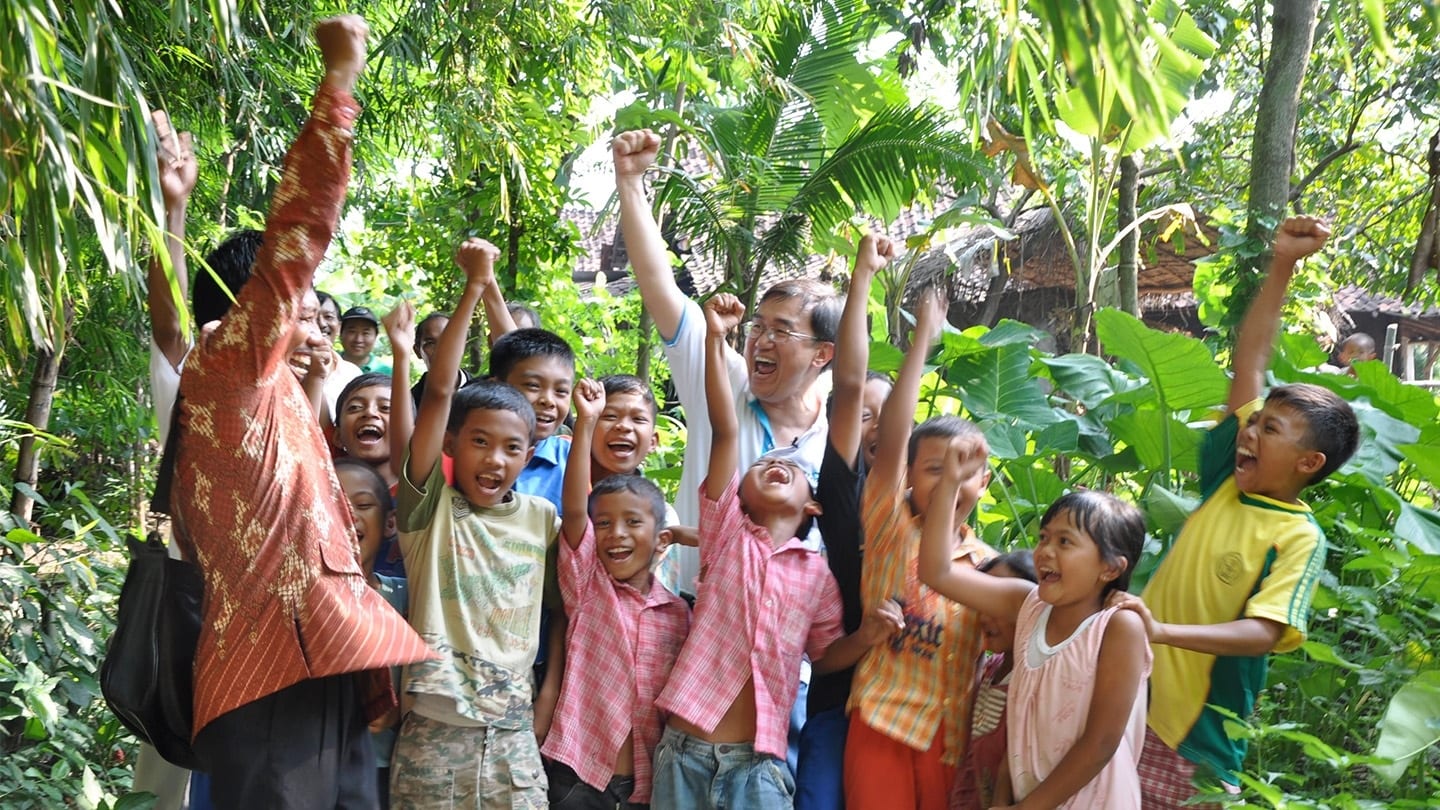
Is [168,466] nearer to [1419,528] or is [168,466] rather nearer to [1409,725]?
[1409,725]

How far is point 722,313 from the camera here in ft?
9.07

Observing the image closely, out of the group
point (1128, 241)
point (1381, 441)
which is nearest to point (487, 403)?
point (1381, 441)

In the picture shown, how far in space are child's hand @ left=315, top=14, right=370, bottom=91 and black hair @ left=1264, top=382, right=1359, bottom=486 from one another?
1.87 m

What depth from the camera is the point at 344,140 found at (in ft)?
6.19

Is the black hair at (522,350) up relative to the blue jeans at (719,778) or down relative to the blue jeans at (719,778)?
up

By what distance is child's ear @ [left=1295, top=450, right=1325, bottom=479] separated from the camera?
2553 mm

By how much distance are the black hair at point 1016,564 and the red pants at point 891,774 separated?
36 cm

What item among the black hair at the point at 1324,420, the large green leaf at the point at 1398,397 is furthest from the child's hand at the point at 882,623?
the large green leaf at the point at 1398,397

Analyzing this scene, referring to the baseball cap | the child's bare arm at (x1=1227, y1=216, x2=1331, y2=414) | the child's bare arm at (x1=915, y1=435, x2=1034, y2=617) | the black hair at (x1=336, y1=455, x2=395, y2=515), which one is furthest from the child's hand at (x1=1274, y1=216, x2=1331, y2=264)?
the baseball cap

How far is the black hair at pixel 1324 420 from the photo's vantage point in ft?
8.36

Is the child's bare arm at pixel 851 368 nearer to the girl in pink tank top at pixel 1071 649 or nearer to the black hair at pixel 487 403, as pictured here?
the girl in pink tank top at pixel 1071 649

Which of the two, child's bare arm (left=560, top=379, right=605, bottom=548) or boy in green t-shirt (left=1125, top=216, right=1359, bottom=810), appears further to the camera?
child's bare arm (left=560, top=379, right=605, bottom=548)

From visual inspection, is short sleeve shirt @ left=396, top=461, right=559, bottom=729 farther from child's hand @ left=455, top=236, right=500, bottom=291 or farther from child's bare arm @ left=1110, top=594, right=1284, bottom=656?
child's bare arm @ left=1110, top=594, right=1284, bottom=656

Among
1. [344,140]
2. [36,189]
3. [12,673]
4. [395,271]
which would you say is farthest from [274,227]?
[395,271]
